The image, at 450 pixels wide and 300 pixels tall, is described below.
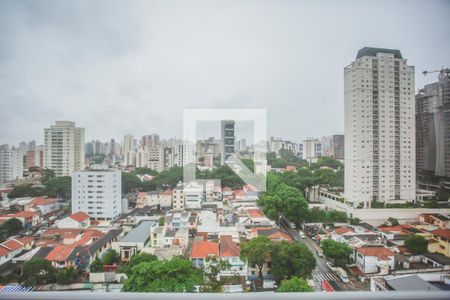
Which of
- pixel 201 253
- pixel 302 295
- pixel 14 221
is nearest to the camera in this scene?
pixel 302 295

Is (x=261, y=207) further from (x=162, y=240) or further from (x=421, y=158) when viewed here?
(x=421, y=158)

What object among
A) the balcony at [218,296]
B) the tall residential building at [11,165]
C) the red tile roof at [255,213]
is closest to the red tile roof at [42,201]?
the tall residential building at [11,165]

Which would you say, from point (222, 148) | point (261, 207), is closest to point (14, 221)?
point (222, 148)

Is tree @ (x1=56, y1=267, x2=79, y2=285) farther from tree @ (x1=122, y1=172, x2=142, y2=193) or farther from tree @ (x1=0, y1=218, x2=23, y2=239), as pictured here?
tree @ (x1=122, y1=172, x2=142, y2=193)

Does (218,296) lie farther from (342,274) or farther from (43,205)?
(43,205)

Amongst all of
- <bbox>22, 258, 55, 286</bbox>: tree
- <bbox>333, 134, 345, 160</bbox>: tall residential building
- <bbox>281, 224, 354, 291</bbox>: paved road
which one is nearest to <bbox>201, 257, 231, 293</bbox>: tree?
<bbox>281, 224, 354, 291</bbox>: paved road

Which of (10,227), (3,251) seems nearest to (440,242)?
(3,251)
